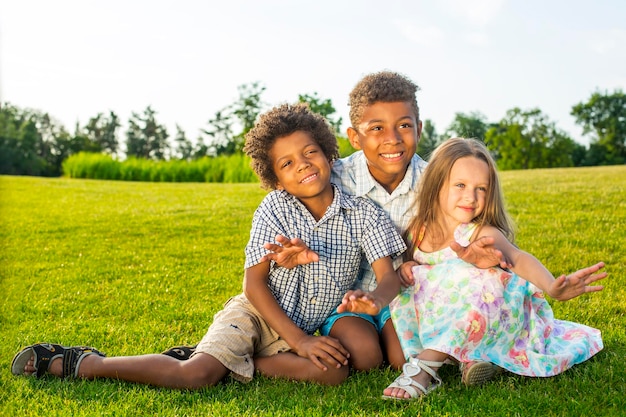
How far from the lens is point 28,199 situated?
12.7 metres

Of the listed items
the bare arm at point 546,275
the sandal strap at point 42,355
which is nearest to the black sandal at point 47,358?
the sandal strap at point 42,355

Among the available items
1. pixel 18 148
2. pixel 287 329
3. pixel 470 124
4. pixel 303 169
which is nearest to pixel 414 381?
pixel 287 329

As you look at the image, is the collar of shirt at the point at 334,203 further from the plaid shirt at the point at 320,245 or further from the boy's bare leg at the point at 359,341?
the boy's bare leg at the point at 359,341

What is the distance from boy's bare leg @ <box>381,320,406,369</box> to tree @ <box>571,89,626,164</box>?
1967 inches

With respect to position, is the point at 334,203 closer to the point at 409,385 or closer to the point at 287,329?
the point at 287,329

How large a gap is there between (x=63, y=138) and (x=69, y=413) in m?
38.5

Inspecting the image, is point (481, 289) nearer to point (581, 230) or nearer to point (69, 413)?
point (69, 413)

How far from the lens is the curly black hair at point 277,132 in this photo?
3709mm

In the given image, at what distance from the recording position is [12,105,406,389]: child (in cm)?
335

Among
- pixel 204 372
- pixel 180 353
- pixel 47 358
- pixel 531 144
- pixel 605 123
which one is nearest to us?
pixel 204 372

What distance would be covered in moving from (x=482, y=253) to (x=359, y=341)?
0.80m

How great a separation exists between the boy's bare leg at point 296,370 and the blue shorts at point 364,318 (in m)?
0.34

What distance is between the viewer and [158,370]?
3.31m

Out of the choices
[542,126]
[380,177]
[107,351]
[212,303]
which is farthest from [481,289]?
[542,126]
